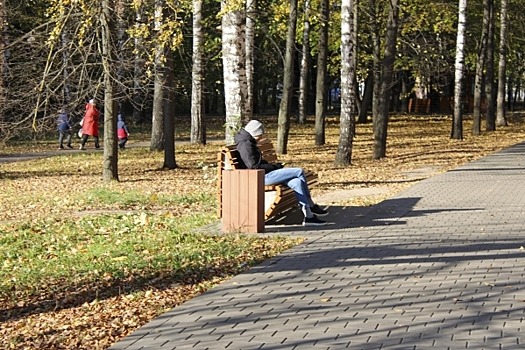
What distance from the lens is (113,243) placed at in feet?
39.2

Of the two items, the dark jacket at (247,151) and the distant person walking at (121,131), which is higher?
the dark jacket at (247,151)

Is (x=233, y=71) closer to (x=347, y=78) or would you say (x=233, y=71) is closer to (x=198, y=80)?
(x=347, y=78)

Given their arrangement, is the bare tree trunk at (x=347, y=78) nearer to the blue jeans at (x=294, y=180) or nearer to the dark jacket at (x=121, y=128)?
the dark jacket at (x=121, y=128)

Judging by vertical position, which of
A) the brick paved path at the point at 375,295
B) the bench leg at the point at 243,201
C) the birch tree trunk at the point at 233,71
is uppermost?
the birch tree trunk at the point at 233,71

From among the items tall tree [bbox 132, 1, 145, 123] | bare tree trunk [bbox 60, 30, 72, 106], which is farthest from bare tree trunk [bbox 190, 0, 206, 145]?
bare tree trunk [bbox 60, 30, 72, 106]

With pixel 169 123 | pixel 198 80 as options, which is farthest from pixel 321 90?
pixel 169 123

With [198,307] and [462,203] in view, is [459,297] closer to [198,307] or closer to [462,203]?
[198,307]

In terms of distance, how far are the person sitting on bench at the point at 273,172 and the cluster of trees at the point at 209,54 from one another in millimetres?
2503

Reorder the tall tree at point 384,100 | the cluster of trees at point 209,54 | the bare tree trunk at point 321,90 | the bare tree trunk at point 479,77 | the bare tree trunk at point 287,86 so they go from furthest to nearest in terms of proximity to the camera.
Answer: the bare tree trunk at point 479,77 < the bare tree trunk at point 321,90 < the bare tree trunk at point 287,86 < the tall tree at point 384,100 < the cluster of trees at point 209,54

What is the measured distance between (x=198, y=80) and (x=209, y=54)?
30.8ft

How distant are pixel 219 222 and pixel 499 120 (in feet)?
128

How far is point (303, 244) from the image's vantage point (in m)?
11.3

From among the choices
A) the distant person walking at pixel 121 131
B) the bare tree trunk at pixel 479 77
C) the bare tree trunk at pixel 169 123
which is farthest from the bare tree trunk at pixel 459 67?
the bare tree trunk at pixel 169 123

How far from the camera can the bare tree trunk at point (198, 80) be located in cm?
2872
